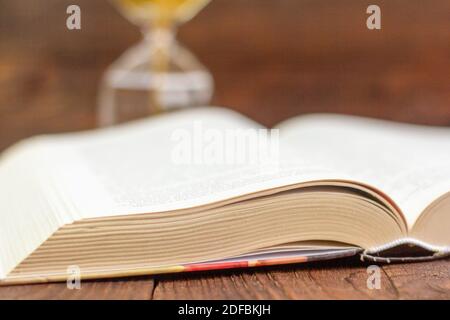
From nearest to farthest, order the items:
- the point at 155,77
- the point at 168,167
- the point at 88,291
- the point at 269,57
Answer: the point at 88,291, the point at 168,167, the point at 155,77, the point at 269,57

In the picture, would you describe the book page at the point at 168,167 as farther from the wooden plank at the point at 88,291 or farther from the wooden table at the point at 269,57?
the wooden table at the point at 269,57

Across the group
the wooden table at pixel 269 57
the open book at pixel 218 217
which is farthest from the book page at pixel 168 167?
the wooden table at pixel 269 57

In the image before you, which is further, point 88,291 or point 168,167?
point 168,167

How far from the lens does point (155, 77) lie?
1117 millimetres

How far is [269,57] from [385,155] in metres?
0.69

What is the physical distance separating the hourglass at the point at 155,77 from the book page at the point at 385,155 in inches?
8.7

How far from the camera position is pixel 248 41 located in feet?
4.43

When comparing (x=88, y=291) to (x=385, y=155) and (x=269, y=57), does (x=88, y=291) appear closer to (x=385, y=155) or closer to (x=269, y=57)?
(x=385, y=155)

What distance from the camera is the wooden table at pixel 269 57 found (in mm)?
1291

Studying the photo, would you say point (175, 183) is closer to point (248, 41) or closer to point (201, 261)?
point (201, 261)

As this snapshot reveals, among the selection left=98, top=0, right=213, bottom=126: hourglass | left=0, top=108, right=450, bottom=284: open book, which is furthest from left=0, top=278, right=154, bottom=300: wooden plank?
left=98, top=0, right=213, bottom=126: hourglass

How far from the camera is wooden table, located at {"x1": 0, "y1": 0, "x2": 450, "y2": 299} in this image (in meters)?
1.29

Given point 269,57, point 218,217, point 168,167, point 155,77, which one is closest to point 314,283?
point 218,217

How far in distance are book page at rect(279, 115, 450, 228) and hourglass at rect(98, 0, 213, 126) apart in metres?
0.22
